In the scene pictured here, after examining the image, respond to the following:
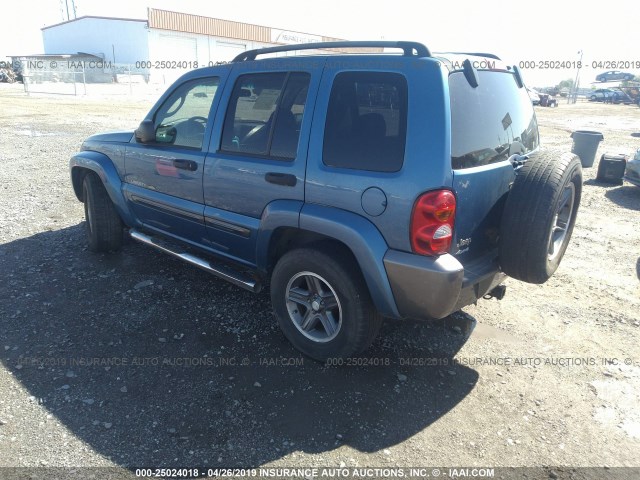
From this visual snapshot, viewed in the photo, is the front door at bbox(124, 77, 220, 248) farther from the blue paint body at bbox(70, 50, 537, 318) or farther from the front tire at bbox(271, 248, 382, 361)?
the front tire at bbox(271, 248, 382, 361)

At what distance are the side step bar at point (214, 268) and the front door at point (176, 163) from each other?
14cm

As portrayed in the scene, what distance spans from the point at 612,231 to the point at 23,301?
6554mm

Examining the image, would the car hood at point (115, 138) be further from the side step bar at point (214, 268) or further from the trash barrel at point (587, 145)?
the trash barrel at point (587, 145)

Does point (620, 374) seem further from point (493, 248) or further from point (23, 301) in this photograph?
point (23, 301)

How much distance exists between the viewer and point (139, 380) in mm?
3082

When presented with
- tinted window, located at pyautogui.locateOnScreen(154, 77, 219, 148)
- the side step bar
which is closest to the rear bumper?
the side step bar

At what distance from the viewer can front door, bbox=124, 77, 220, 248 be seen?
379 centimetres

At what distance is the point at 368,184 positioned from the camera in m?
2.73

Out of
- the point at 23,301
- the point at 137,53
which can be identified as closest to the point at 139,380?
the point at 23,301

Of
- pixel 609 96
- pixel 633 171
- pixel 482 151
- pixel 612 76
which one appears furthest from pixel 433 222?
pixel 612 76

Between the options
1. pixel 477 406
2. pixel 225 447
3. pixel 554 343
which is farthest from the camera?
pixel 554 343

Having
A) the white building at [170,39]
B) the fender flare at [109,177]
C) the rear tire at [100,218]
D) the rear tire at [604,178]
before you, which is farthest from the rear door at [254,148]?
the white building at [170,39]

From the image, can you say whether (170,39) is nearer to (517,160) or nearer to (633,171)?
(633,171)

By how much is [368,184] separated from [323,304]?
901mm
